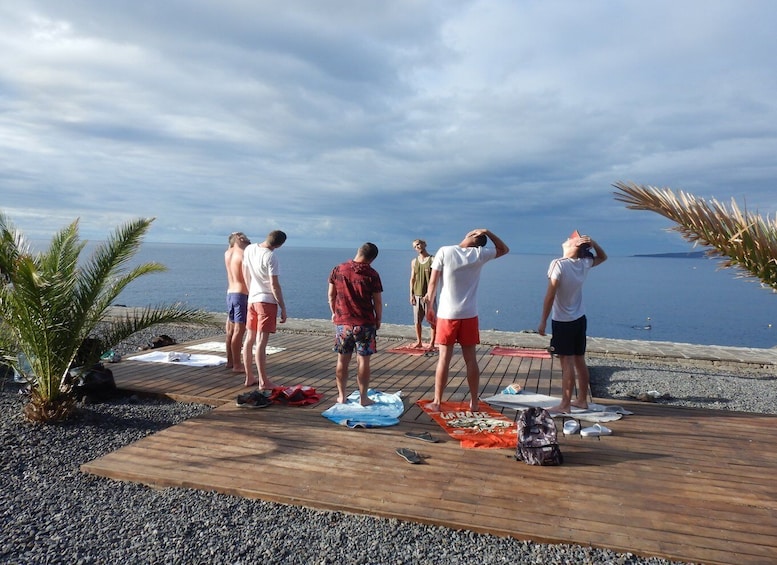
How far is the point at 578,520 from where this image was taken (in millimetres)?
3229

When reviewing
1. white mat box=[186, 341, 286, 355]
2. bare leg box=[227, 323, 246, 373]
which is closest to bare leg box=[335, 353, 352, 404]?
bare leg box=[227, 323, 246, 373]

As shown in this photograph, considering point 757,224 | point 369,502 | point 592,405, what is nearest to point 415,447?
point 369,502

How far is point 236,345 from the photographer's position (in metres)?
7.01

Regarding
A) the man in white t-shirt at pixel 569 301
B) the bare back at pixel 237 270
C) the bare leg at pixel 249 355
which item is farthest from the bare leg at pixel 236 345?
the man in white t-shirt at pixel 569 301

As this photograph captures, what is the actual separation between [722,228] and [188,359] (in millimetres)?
7251

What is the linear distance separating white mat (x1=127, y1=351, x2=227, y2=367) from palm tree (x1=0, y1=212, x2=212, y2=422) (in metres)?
2.08

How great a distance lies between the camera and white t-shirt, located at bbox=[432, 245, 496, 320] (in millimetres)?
5055

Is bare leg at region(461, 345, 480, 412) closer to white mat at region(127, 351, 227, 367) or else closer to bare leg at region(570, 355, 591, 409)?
bare leg at region(570, 355, 591, 409)

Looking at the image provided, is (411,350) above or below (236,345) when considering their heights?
below

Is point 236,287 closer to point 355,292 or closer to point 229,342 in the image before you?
point 229,342

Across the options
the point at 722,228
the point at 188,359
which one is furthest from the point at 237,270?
the point at 722,228

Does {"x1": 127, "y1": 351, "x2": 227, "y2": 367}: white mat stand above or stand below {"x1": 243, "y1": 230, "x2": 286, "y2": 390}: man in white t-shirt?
below

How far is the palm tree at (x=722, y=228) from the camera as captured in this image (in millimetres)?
2939

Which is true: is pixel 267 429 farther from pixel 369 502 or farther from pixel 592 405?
pixel 592 405
